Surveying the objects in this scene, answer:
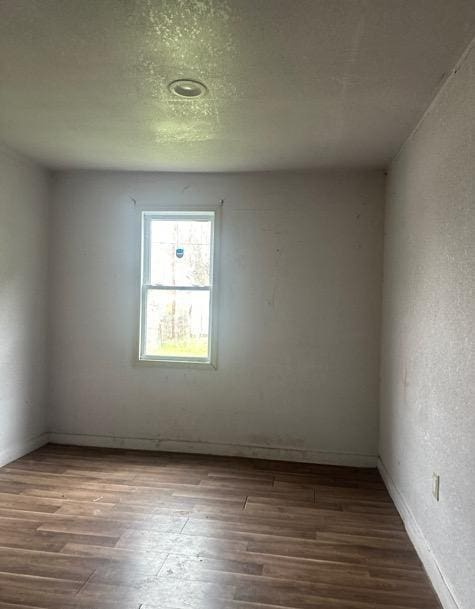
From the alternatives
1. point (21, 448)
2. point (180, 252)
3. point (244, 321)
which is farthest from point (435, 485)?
point (21, 448)

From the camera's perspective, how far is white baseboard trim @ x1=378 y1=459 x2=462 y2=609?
78.4 inches

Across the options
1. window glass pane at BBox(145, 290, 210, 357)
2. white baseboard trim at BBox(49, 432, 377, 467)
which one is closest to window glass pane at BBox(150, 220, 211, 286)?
window glass pane at BBox(145, 290, 210, 357)

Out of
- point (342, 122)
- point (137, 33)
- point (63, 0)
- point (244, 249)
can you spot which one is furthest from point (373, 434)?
point (63, 0)

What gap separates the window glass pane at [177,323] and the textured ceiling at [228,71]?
1312 millimetres

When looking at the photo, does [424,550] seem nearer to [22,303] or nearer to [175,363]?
[175,363]

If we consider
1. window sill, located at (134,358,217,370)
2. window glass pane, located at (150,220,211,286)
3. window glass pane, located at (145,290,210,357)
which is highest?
window glass pane, located at (150,220,211,286)

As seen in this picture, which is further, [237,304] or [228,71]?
Result: [237,304]

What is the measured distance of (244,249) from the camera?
3959 mm

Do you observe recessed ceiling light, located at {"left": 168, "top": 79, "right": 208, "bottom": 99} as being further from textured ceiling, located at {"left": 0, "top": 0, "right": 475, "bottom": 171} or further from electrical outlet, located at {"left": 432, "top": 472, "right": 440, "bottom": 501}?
electrical outlet, located at {"left": 432, "top": 472, "right": 440, "bottom": 501}

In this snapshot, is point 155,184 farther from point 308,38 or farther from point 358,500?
point 358,500

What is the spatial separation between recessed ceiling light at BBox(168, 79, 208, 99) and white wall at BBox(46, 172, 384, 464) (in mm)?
1555

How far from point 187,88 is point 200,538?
8.15 feet

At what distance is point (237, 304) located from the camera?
13.0ft

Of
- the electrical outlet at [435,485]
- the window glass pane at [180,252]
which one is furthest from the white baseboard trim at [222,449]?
the electrical outlet at [435,485]
